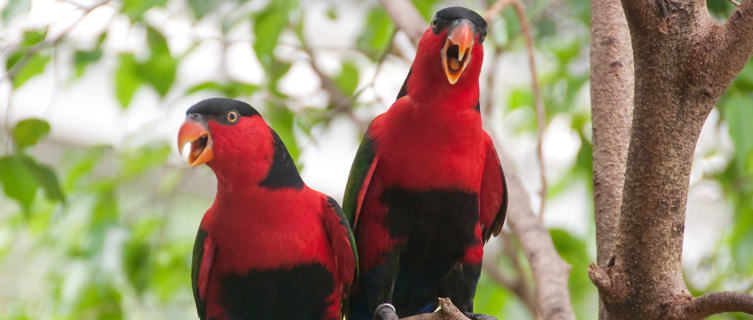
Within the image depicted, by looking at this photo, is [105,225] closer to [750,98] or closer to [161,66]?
[161,66]

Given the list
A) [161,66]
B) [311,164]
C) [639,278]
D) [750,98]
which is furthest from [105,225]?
[311,164]

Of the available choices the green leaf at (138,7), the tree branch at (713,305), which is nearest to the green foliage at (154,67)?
the green leaf at (138,7)

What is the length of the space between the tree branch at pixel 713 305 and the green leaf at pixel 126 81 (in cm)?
178

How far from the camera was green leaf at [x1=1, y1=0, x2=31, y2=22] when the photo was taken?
1.62m

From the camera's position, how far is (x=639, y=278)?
1.05 metres

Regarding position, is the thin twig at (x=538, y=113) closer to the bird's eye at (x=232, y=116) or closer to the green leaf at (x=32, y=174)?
the bird's eye at (x=232, y=116)

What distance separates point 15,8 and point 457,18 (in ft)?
3.39

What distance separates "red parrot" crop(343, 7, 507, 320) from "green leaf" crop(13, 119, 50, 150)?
2.23 feet

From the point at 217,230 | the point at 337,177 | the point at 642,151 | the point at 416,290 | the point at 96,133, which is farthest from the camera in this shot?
the point at 337,177

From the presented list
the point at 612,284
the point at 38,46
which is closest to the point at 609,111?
the point at 612,284

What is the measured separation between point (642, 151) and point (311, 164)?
412cm

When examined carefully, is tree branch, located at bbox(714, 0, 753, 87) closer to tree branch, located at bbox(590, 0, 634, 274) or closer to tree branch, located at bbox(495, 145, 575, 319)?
tree branch, located at bbox(590, 0, 634, 274)

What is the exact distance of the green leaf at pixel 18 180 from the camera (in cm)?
153

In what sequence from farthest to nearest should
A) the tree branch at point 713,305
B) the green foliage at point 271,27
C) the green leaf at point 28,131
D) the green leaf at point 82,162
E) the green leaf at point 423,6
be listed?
1. the green leaf at point 423,6
2. the green leaf at point 82,162
3. the green foliage at point 271,27
4. the green leaf at point 28,131
5. the tree branch at point 713,305
